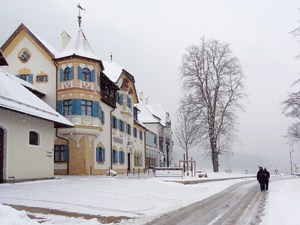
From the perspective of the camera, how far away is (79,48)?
3334 centimetres

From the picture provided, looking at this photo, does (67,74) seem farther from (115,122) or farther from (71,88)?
(115,122)

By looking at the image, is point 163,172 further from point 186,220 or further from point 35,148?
point 186,220

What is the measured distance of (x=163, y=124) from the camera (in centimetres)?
7394

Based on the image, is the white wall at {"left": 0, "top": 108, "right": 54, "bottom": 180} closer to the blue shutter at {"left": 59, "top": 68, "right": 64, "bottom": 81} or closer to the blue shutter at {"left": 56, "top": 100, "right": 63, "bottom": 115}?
the blue shutter at {"left": 56, "top": 100, "right": 63, "bottom": 115}

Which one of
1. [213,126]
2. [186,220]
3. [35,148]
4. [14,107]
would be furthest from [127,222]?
[213,126]

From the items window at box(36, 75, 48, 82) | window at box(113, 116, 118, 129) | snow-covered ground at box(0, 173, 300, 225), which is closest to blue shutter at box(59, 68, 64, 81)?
window at box(36, 75, 48, 82)

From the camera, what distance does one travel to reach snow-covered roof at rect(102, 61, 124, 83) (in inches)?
1610

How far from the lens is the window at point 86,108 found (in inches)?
1268

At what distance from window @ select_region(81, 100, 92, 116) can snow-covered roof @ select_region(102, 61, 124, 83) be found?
8057 millimetres

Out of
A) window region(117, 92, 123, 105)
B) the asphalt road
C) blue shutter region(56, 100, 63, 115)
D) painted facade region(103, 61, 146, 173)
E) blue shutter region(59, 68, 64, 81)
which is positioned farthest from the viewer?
window region(117, 92, 123, 105)

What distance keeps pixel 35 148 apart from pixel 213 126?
2565 centimetres

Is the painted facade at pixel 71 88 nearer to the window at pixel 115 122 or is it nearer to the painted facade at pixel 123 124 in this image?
the window at pixel 115 122

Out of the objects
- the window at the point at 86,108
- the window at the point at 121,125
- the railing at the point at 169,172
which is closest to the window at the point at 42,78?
the window at the point at 86,108

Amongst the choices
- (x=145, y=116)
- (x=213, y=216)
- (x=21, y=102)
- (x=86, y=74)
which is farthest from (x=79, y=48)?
(x=145, y=116)
